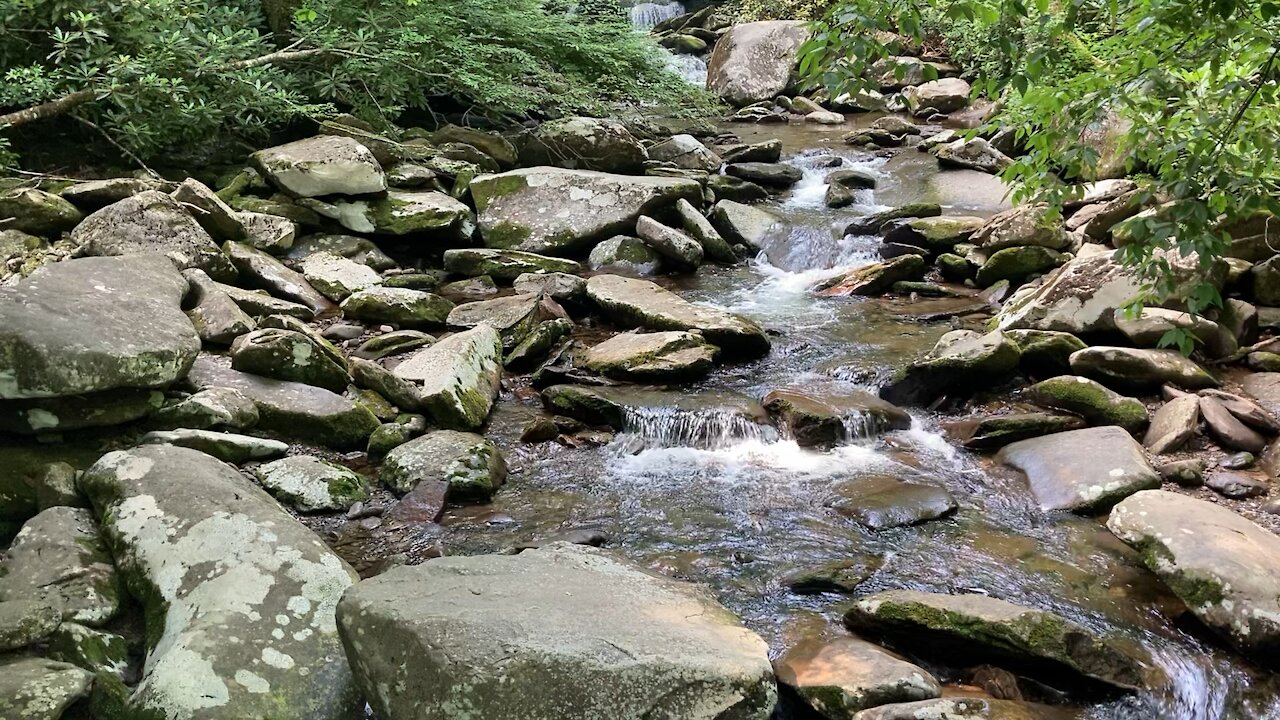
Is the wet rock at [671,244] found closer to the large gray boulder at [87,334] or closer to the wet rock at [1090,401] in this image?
the wet rock at [1090,401]

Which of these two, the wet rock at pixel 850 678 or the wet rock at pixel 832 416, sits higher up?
the wet rock at pixel 850 678

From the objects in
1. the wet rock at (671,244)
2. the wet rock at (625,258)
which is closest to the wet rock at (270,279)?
the wet rock at (625,258)

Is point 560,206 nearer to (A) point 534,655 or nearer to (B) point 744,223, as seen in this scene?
(B) point 744,223

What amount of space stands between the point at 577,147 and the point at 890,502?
7206 mm

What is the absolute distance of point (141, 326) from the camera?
13.2 ft

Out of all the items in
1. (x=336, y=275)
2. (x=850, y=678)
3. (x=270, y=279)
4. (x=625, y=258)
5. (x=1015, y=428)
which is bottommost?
(x=625, y=258)

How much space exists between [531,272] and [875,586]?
5.05m

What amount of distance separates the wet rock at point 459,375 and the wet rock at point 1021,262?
4.80m

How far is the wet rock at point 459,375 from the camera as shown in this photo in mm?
5168

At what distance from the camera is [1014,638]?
123 inches

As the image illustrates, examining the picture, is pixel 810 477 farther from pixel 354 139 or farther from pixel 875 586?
pixel 354 139

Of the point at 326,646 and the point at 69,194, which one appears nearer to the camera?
the point at 326,646

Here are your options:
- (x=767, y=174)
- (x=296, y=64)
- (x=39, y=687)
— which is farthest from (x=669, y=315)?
(x=767, y=174)

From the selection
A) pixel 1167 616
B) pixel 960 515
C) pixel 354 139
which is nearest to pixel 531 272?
pixel 354 139
